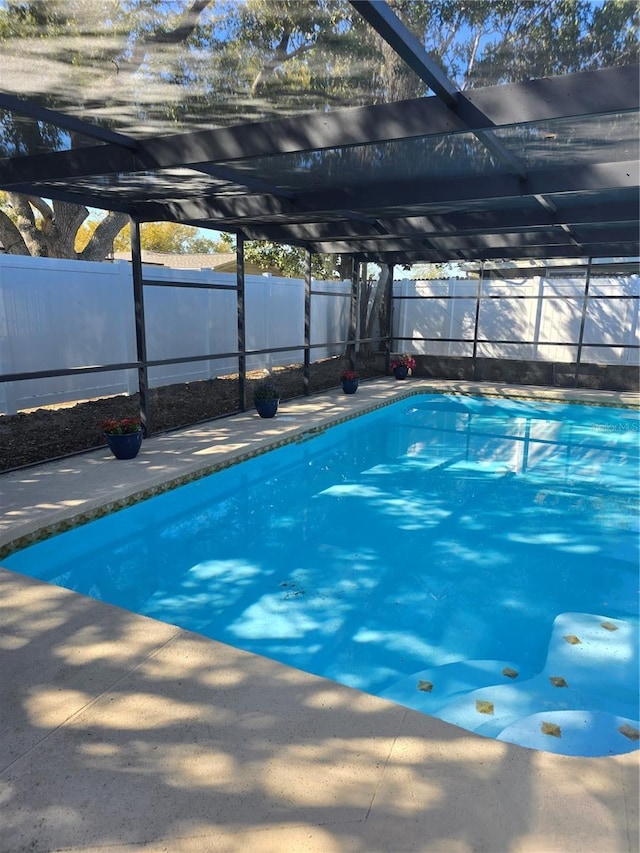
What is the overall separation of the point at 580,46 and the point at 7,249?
10.9 metres

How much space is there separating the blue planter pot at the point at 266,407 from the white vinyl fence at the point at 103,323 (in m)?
1.01

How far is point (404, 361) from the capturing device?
13.3 metres

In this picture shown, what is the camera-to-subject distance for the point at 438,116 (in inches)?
118

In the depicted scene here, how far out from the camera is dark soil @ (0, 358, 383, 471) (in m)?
6.30

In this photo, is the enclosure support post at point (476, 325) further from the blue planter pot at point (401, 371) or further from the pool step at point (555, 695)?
the pool step at point (555, 695)

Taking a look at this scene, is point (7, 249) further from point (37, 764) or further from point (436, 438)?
point (37, 764)

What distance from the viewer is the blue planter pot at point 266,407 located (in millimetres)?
8406

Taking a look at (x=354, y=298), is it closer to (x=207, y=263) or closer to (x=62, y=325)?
(x=62, y=325)

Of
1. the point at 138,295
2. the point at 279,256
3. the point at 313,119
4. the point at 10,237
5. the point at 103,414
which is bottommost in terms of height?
the point at 103,414

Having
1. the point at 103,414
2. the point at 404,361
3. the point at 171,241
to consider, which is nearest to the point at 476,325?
the point at 404,361

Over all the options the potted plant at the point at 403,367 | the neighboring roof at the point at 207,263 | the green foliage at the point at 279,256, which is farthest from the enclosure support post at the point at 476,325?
the neighboring roof at the point at 207,263

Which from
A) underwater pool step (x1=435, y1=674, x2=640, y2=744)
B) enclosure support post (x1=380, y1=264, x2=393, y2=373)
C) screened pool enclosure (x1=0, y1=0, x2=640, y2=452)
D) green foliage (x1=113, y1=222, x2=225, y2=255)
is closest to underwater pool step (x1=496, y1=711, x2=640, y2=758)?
underwater pool step (x1=435, y1=674, x2=640, y2=744)

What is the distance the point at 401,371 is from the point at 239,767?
11.8 metres

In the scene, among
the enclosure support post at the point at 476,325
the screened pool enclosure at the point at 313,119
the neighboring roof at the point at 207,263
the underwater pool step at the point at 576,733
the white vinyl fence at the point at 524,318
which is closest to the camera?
the screened pool enclosure at the point at 313,119
